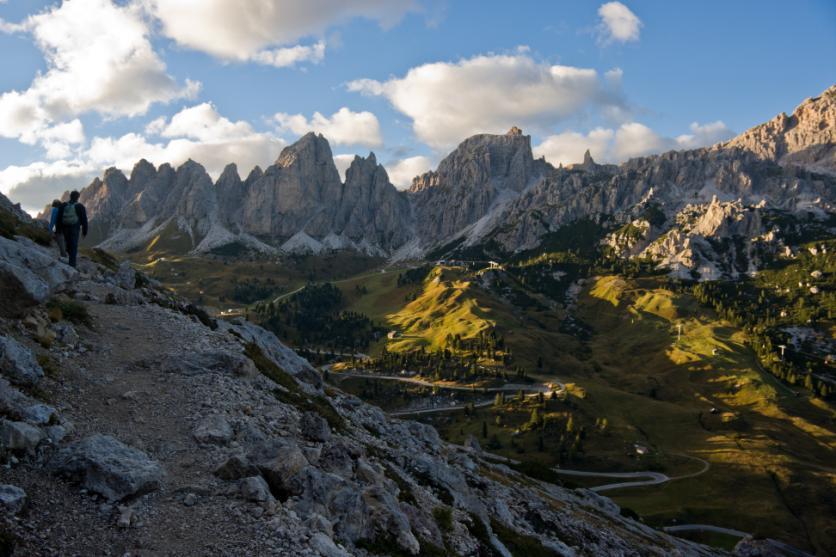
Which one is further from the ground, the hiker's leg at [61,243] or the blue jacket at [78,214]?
the blue jacket at [78,214]

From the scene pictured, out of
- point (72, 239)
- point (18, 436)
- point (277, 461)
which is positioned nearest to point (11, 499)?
point (18, 436)

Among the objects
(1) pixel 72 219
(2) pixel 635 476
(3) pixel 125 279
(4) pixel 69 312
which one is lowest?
(2) pixel 635 476

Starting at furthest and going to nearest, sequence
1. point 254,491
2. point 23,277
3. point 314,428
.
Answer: point 314,428, point 23,277, point 254,491

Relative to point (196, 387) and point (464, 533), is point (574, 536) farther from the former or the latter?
point (196, 387)

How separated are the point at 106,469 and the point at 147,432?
4.51 m

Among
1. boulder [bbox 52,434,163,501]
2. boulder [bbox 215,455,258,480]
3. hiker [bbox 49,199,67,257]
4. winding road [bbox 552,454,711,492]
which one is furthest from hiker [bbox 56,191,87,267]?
winding road [bbox 552,454,711,492]

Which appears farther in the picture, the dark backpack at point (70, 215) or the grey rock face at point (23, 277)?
the dark backpack at point (70, 215)

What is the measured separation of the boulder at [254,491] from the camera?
62.4 feet

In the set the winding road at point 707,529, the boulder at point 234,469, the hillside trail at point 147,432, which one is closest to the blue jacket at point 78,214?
the hillside trail at point 147,432

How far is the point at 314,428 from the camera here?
29.8m

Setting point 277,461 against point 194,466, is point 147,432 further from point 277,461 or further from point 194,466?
point 277,461

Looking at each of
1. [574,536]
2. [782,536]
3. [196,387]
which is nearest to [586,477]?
[782,536]

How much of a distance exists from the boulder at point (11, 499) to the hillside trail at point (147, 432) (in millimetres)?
669

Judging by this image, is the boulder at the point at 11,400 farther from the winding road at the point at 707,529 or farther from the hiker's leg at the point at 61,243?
the winding road at the point at 707,529
